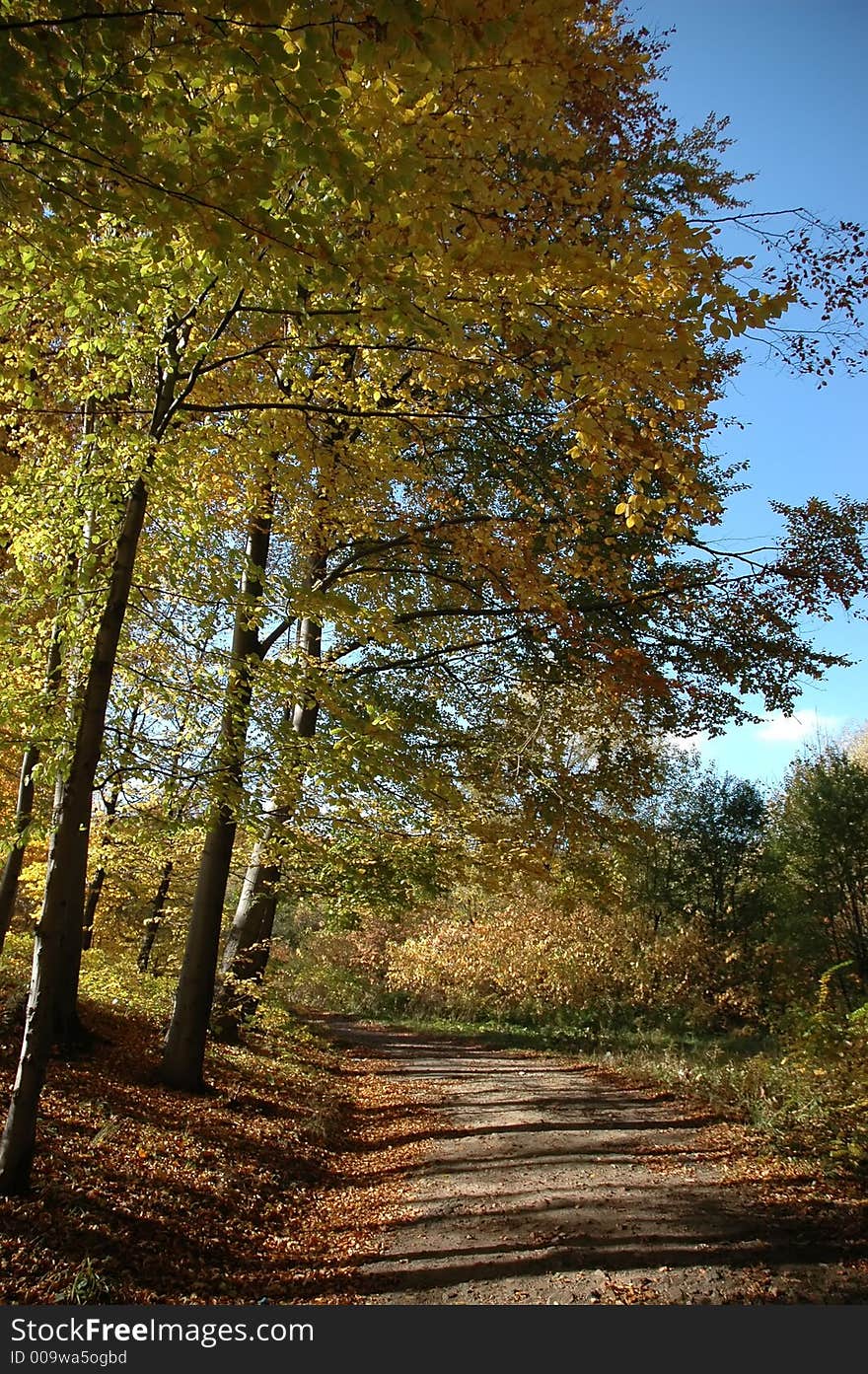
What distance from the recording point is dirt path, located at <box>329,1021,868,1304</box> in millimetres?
4676

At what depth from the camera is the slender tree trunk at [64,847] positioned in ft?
15.1

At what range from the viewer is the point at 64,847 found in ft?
16.2

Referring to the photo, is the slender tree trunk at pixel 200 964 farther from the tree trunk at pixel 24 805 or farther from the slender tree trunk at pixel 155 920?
the slender tree trunk at pixel 155 920

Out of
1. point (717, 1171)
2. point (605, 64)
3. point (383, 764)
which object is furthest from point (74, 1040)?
point (605, 64)

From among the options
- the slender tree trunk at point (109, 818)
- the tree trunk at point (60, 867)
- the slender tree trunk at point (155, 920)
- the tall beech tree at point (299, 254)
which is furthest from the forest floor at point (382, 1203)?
the slender tree trunk at point (155, 920)

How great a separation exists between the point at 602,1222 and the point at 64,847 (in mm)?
4926

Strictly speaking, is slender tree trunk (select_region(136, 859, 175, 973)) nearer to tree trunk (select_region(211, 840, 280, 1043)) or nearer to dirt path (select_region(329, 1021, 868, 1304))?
tree trunk (select_region(211, 840, 280, 1043))

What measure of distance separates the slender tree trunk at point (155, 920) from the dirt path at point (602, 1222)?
7253 millimetres

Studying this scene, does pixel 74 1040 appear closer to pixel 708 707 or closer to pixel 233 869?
pixel 233 869

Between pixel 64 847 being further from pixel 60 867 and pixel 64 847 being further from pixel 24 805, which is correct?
pixel 24 805

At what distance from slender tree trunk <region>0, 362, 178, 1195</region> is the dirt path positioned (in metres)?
2.39

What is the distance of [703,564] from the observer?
9039 millimetres

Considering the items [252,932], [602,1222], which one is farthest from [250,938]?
[602,1222]

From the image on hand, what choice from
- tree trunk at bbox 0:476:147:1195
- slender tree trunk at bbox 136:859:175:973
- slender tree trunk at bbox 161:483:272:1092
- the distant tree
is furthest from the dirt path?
the distant tree
